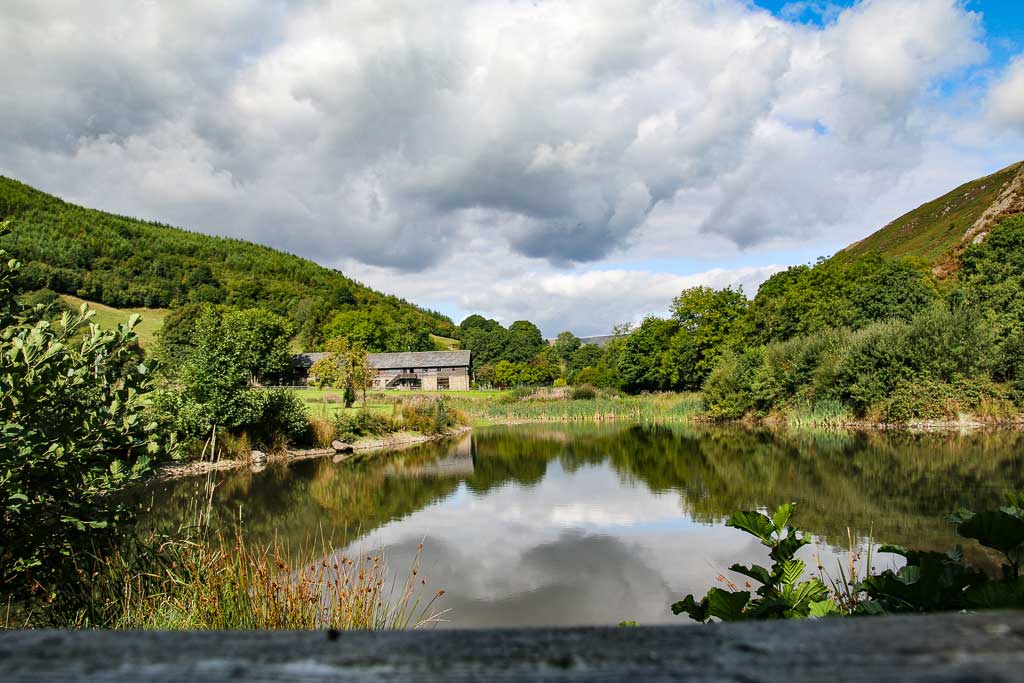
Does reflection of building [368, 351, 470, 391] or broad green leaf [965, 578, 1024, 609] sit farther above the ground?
reflection of building [368, 351, 470, 391]

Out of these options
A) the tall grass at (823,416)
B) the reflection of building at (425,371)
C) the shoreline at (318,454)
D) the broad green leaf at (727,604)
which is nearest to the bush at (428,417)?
the shoreline at (318,454)

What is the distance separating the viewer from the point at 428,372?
74.4m

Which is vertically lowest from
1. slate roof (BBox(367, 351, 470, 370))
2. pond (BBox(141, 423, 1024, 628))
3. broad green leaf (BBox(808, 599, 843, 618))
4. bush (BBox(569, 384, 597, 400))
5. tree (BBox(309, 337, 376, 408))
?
pond (BBox(141, 423, 1024, 628))

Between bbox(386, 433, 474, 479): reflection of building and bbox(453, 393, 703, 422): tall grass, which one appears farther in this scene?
bbox(453, 393, 703, 422): tall grass

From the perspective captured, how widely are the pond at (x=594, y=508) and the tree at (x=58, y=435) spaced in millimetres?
2238

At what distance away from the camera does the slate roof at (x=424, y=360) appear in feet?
244

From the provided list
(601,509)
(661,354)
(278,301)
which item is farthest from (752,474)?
(278,301)

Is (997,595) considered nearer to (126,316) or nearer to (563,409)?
(563,409)

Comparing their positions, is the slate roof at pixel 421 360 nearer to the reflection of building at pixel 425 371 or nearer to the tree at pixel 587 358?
the reflection of building at pixel 425 371

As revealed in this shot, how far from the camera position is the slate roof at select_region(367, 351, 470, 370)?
244ft

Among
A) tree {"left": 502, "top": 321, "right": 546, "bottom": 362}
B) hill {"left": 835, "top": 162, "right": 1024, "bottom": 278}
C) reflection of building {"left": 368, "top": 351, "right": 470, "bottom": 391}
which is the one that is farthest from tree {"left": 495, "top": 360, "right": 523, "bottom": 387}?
hill {"left": 835, "top": 162, "right": 1024, "bottom": 278}

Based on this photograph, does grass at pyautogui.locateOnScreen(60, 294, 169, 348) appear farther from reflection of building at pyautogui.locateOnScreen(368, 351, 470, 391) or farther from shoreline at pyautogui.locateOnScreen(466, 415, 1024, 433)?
shoreline at pyautogui.locateOnScreen(466, 415, 1024, 433)

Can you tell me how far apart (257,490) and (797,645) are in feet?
51.8

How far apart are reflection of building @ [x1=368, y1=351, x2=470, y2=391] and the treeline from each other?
28843 millimetres
